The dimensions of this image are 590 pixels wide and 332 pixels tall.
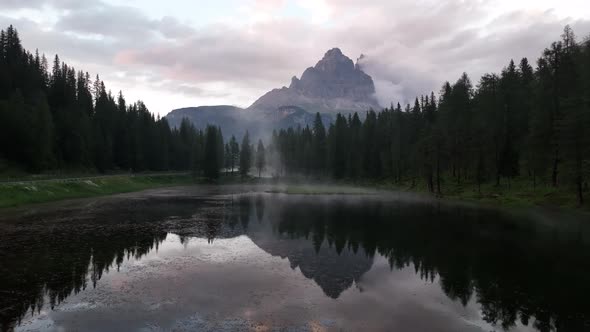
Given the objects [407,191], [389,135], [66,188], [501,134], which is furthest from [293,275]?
[389,135]

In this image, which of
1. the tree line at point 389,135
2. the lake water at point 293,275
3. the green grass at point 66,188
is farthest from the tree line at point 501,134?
the green grass at point 66,188

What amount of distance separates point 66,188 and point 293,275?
59600 mm

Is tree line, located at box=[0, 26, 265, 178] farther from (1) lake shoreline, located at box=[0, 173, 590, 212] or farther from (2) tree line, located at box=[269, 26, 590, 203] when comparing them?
(2) tree line, located at box=[269, 26, 590, 203]

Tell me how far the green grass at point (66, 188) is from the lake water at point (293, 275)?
12.7 meters

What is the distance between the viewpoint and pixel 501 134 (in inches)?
2773

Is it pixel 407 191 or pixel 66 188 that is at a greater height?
pixel 66 188

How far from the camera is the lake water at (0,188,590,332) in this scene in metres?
15.6

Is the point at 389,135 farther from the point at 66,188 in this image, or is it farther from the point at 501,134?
the point at 66,188

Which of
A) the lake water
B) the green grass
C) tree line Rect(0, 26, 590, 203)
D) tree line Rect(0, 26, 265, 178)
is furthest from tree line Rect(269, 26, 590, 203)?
the green grass

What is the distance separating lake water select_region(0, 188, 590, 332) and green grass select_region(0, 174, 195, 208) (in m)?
12.7

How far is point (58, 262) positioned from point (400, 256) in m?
23.8

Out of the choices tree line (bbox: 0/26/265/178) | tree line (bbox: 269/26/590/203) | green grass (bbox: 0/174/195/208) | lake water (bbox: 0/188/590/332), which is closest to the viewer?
lake water (bbox: 0/188/590/332)

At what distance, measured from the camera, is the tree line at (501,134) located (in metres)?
48.5

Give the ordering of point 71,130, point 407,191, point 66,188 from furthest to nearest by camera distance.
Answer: point 71,130
point 407,191
point 66,188
